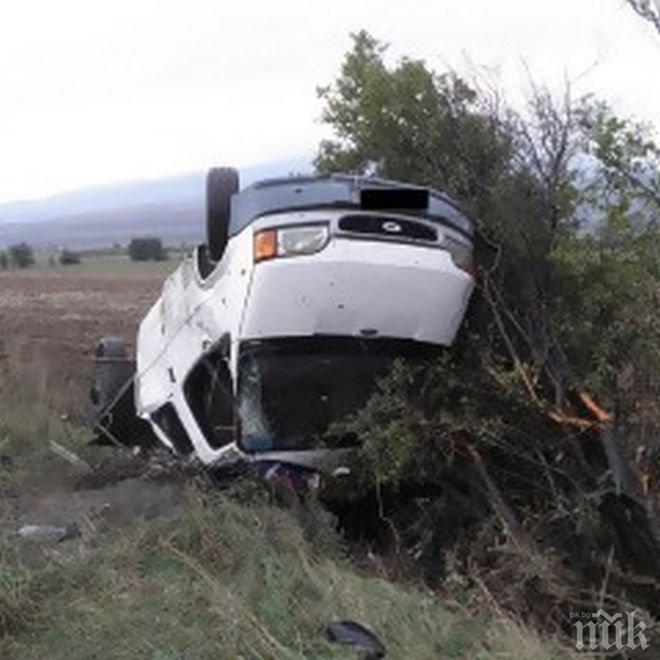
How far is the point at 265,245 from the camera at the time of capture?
24.4ft

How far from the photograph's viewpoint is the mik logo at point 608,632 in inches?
217

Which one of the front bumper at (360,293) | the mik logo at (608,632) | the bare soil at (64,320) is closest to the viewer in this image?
the mik logo at (608,632)

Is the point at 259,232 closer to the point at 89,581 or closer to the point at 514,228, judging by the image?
the point at 514,228

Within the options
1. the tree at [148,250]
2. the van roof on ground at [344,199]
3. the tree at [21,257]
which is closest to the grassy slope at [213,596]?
the van roof on ground at [344,199]

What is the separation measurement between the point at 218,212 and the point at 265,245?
55.9 inches

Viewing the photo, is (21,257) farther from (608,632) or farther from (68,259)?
(608,632)

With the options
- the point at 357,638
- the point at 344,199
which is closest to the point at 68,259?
the point at 344,199

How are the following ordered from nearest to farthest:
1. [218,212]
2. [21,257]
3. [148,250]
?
[218,212]
[21,257]
[148,250]

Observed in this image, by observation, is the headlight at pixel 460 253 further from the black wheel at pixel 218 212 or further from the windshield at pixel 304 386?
the black wheel at pixel 218 212

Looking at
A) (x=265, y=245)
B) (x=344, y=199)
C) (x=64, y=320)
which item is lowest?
(x=64, y=320)

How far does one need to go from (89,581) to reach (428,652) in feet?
6.17

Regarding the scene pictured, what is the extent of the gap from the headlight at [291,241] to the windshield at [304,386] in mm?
640

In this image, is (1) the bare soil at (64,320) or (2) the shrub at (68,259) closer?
(1) the bare soil at (64,320)

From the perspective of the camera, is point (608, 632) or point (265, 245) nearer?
point (608, 632)
